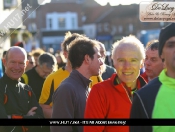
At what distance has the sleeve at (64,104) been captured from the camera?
3.52m

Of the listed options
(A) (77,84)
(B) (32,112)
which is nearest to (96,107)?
(A) (77,84)

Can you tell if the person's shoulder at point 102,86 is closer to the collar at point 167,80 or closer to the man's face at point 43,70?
the collar at point 167,80

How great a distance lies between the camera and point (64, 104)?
356 centimetres

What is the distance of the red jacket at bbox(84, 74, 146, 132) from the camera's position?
3.20 metres

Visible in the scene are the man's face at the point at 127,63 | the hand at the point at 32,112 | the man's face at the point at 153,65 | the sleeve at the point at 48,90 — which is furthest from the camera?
the sleeve at the point at 48,90

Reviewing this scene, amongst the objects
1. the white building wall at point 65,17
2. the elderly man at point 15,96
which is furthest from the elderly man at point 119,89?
the white building wall at point 65,17

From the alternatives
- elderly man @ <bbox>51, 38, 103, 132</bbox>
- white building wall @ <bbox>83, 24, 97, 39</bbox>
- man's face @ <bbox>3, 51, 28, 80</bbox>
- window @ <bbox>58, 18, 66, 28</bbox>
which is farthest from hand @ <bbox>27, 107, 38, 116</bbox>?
window @ <bbox>58, 18, 66, 28</bbox>

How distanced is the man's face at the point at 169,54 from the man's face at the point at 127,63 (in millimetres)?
979

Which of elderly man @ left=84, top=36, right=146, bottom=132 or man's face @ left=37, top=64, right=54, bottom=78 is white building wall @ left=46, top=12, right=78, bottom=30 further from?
elderly man @ left=84, top=36, right=146, bottom=132

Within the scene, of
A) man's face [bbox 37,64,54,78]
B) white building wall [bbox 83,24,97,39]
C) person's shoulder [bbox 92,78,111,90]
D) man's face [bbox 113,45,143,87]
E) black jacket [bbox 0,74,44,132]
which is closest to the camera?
person's shoulder [bbox 92,78,111,90]

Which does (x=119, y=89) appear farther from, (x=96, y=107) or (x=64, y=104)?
(x=64, y=104)

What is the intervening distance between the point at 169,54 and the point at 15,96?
Result: 224cm

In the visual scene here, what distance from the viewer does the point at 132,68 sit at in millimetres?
3557

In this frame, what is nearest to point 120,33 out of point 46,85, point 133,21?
point 133,21
